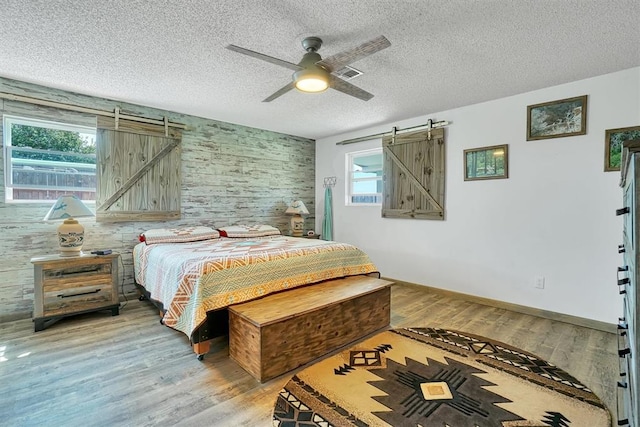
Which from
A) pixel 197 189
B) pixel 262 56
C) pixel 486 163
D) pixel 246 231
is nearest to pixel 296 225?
pixel 246 231

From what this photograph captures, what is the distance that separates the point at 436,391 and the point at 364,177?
12.1 feet

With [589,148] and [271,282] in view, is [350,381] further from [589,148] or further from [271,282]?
[589,148]

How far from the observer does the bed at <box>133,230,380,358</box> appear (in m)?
2.23

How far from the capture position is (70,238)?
3.04 metres

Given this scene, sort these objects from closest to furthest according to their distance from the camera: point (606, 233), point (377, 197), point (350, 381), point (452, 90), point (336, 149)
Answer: point (350, 381), point (606, 233), point (452, 90), point (377, 197), point (336, 149)

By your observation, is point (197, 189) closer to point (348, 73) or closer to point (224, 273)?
point (224, 273)

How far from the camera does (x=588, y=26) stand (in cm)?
207

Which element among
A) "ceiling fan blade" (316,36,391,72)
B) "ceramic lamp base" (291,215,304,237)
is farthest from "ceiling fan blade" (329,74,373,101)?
"ceramic lamp base" (291,215,304,237)

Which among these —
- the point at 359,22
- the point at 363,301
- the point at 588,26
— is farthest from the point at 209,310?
the point at 588,26

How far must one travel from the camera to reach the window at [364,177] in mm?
4961

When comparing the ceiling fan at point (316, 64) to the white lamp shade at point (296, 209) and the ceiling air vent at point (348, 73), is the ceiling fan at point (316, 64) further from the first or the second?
the white lamp shade at point (296, 209)

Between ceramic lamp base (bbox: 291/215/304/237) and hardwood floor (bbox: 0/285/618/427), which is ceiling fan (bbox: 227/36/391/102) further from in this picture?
ceramic lamp base (bbox: 291/215/304/237)

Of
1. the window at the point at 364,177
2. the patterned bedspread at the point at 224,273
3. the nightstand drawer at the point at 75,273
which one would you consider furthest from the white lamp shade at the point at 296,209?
the nightstand drawer at the point at 75,273

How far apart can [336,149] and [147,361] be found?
4.24 metres
